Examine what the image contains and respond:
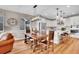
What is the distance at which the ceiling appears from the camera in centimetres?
254

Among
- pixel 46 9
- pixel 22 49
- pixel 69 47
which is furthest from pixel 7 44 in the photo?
pixel 69 47

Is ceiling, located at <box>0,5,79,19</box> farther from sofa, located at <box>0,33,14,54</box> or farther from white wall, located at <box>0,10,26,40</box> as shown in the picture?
sofa, located at <box>0,33,14,54</box>

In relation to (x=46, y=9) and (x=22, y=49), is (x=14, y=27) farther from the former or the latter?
(x=46, y=9)

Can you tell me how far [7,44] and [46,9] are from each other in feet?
2.82

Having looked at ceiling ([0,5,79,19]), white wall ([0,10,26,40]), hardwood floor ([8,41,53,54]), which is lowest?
hardwood floor ([8,41,53,54])

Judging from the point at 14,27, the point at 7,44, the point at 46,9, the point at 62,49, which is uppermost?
the point at 46,9

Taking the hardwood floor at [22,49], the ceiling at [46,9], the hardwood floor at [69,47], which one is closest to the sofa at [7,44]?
the hardwood floor at [22,49]

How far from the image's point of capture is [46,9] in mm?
2578

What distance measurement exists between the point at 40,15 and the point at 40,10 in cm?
8

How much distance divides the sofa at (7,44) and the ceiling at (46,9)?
450 mm

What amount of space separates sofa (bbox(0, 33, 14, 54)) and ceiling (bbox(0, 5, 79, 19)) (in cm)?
45

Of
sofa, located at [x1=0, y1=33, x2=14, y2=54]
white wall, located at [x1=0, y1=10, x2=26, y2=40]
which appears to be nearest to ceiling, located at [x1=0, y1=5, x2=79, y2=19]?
white wall, located at [x1=0, y1=10, x2=26, y2=40]
